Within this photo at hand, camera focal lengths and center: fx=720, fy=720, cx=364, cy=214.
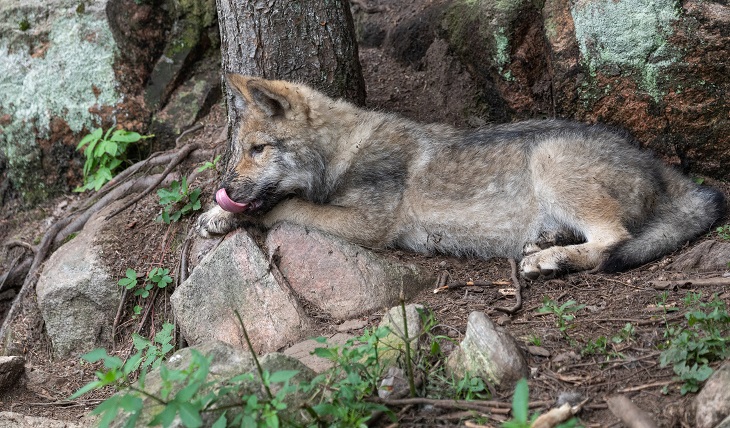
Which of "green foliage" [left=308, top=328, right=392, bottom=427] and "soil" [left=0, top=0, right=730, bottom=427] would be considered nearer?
"green foliage" [left=308, top=328, right=392, bottom=427]

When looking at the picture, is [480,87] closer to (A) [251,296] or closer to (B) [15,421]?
(A) [251,296]

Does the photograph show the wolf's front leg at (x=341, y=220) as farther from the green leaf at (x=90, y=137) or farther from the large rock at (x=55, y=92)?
the large rock at (x=55, y=92)

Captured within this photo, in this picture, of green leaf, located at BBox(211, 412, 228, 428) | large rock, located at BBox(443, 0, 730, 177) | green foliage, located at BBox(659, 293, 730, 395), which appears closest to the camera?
green leaf, located at BBox(211, 412, 228, 428)

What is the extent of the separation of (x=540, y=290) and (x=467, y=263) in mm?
829

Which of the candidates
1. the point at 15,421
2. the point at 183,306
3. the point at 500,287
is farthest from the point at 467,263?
the point at 15,421

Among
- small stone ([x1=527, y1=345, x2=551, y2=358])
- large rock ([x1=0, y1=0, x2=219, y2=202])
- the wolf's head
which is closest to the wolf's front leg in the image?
the wolf's head

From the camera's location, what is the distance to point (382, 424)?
11.1 ft

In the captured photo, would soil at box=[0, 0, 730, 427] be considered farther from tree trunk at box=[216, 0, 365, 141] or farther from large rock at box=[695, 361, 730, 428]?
tree trunk at box=[216, 0, 365, 141]

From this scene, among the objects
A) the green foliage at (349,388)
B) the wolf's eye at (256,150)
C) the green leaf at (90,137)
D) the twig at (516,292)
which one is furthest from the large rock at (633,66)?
the green leaf at (90,137)

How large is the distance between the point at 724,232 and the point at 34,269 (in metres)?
5.79

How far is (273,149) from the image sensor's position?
18.5 ft

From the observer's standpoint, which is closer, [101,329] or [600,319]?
[600,319]

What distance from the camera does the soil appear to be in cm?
350

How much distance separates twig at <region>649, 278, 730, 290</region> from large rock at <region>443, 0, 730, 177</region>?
5.85ft
